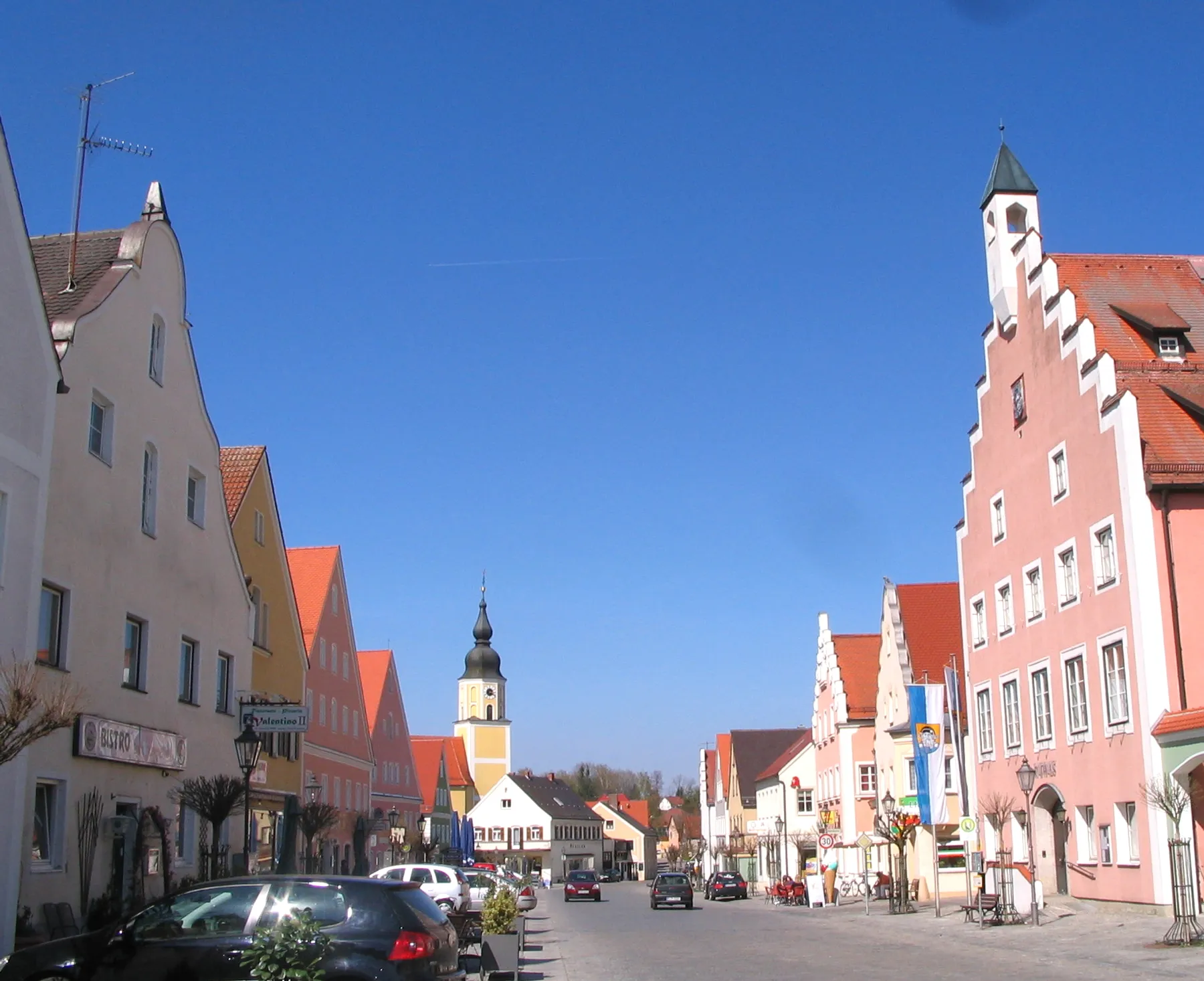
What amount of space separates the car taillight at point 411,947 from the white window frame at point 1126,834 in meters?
20.8

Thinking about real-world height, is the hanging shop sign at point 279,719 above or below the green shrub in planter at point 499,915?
above

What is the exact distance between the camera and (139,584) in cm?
2494

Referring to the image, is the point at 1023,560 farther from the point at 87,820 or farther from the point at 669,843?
the point at 669,843

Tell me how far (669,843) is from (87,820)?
15416cm

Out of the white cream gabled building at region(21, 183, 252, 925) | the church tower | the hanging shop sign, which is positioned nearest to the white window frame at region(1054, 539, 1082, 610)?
the hanging shop sign

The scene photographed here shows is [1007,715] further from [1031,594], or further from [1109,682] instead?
[1109,682]

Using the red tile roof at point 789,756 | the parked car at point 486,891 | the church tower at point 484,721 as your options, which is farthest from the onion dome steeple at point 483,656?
the parked car at point 486,891

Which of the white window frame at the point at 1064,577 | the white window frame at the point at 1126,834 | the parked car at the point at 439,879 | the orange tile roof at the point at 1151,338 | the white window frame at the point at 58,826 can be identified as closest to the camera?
the white window frame at the point at 58,826

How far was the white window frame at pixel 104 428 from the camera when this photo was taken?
76.0 ft

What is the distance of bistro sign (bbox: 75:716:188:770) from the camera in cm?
2212

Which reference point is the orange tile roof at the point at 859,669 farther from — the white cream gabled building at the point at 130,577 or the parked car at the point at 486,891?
the white cream gabled building at the point at 130,577

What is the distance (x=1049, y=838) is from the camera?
113 feet

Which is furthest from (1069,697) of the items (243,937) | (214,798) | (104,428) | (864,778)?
(864,778)

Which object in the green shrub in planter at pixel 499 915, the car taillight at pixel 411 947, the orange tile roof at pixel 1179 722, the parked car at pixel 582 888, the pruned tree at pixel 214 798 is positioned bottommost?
the parked car at pixel 582 888
